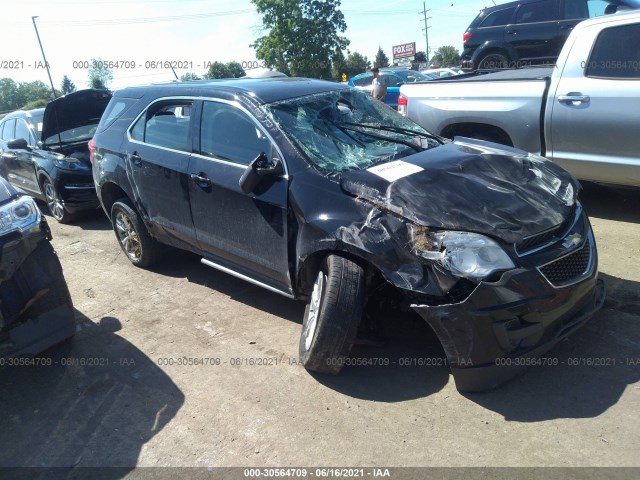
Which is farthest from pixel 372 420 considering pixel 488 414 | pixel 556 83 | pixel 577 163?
pixel 556 83

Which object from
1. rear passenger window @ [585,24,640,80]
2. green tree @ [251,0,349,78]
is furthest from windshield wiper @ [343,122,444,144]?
green tree @ [251,0,349,78]

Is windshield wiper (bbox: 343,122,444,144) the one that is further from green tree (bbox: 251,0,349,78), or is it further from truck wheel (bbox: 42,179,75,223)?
green tree (bbox: 251,0,349,78)

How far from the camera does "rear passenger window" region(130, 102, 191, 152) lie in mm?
4297

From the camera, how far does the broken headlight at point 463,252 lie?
2729 millimetres

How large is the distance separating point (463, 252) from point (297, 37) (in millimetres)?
37837

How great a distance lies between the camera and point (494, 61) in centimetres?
1036

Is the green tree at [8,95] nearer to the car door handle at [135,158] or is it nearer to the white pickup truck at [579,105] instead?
the car door handle at [135,158]

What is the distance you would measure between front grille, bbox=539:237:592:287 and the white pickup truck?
2.34m

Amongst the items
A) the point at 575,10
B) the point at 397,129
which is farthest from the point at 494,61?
the point at 397,129

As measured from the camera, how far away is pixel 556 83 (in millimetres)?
5262

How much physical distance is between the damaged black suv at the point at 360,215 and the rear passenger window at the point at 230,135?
0.04 ft

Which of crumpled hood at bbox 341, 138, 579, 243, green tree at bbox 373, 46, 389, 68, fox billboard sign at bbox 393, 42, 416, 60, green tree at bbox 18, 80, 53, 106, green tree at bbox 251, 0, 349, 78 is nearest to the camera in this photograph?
crumpled hood at bbox 341, 138, 579, 243

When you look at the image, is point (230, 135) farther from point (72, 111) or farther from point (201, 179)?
point (72, 111)

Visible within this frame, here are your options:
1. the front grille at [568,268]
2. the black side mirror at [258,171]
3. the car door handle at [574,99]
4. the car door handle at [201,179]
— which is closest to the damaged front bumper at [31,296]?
the car door handle at [201,179]
